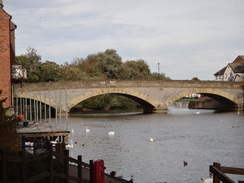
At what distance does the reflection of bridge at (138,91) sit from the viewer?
181ft

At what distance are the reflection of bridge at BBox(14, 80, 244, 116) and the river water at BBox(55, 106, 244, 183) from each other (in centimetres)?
1636

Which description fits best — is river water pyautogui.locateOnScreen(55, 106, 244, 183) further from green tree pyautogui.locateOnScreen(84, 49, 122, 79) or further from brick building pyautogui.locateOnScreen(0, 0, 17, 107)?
green tree pyautogui.locateOnScreen(84, 49, 122, 79)

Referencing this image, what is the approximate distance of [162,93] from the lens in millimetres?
63688

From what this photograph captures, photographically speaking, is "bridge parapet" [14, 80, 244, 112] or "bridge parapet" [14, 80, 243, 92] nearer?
"bridge parapet" [14, 80, 243, 92]

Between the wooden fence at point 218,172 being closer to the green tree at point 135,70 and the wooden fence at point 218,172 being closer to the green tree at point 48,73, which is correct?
the green tree at point 48,73

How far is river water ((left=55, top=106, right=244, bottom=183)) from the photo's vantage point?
20.2 m

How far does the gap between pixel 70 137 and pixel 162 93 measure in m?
31.7

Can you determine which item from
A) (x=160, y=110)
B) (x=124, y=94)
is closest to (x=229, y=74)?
(x=160, y=110)

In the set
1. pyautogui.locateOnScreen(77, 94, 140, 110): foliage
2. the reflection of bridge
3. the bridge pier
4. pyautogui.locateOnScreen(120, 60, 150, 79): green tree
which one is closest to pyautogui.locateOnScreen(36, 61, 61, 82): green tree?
pyautogui.locateOnScreen(77, 94, 140, 110): foliage

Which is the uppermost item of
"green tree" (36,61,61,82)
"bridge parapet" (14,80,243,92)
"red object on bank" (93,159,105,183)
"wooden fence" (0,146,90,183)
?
"green tree" (36,61,61,82)

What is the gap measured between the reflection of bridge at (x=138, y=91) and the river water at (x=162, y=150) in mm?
16359

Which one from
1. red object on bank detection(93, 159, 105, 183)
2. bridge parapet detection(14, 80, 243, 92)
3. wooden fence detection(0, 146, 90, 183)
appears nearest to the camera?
wooden fence detection(0, 146, 90, 183)

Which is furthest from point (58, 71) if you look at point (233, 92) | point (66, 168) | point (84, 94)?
point (66, 168)

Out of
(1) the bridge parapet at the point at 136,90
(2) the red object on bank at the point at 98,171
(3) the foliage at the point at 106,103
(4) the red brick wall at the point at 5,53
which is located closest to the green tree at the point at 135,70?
(3) the foliage at the point at 106,103
